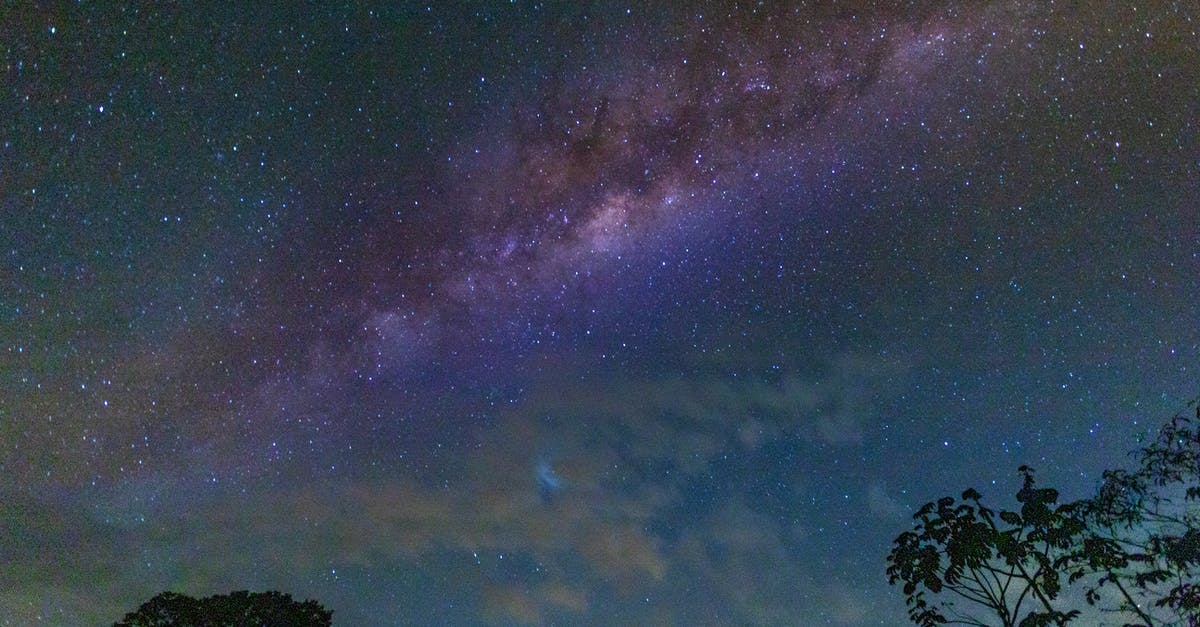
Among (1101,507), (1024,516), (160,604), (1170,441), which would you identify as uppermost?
(1170,441)

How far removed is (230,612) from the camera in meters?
23.4

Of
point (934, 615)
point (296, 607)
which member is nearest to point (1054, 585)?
point (934, 615)

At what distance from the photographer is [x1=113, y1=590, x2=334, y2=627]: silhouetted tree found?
22219 millimetres

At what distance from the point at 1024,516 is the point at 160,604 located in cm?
2315

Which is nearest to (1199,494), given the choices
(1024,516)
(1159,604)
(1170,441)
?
(1170,441)

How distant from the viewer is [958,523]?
9.54 m

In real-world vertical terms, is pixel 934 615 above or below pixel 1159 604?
below

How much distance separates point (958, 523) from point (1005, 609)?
1666 millimetres

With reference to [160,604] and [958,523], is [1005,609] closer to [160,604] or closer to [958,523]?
[958,523]

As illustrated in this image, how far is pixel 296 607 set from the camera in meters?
24.6

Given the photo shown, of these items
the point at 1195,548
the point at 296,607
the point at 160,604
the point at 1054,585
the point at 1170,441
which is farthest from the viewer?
the point at 296,607

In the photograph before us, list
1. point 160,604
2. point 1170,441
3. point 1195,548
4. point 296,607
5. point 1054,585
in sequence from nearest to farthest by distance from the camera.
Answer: point 1054,585, point 1195,548, point 1170,441, point 160,604, point 296,607

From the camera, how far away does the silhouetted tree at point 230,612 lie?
22219 mm

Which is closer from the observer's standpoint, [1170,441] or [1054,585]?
[1054,585]
